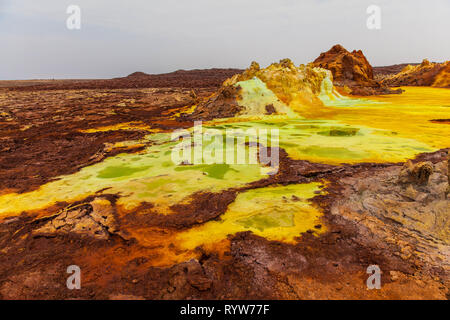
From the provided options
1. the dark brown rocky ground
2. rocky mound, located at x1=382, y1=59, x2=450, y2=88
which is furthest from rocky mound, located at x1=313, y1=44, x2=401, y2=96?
the dark brown rocky ground

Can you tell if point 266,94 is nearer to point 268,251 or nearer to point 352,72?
point 268,251

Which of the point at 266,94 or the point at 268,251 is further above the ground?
the point at 266,94

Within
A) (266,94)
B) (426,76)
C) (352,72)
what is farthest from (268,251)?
(426,76)

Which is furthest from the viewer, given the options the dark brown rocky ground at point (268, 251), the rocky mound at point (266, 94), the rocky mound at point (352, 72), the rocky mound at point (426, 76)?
the rocky mound at point (426, 76)

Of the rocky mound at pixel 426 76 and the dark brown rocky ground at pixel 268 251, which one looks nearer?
the dark brown rocky ground at pixel 268 251

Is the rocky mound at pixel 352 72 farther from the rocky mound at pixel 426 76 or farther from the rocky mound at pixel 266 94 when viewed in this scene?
the rocky mound at pixel 266 94

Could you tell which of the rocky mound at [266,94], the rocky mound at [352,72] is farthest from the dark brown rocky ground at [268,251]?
the rocky mound at [352,72]

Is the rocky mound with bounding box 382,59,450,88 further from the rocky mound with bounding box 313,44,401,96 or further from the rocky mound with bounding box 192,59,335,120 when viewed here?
the rocky mound with bounding box 192,59,335,120
